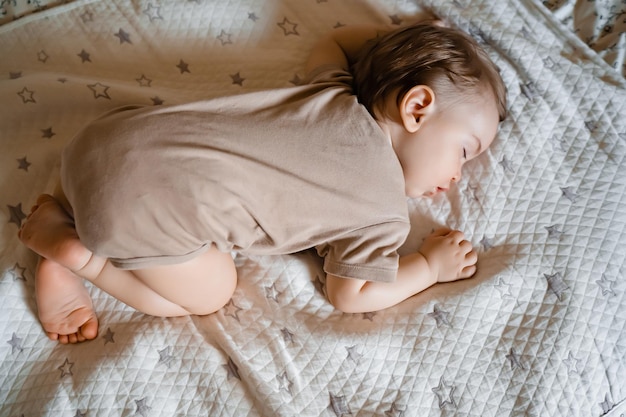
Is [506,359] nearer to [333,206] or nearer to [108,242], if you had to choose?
[333,206]

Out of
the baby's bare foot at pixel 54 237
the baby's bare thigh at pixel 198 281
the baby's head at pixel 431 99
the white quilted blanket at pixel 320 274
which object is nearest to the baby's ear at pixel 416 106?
the baby's head at pixel 431 99

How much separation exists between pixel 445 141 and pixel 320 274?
14.5 inches

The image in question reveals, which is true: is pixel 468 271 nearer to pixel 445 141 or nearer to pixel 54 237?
pixel 445 141

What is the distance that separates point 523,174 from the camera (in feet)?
3.95

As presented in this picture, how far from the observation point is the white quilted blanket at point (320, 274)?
1.04 metres

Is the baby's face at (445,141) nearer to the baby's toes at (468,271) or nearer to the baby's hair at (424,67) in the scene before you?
the baby's hair at (424,67)

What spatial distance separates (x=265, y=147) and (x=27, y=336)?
23.7 inches

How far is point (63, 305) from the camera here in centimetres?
107

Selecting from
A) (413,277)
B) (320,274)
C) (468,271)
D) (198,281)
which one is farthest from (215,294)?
(468,271)

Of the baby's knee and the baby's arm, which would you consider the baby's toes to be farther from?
the baby's knee

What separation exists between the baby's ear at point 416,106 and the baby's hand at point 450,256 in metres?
0.24

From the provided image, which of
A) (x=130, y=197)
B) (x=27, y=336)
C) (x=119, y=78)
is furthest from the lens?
(x=119, y=78)

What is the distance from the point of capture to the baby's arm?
3.58 ft

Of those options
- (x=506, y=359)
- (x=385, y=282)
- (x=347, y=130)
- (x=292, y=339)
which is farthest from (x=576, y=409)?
(x=347, y=130)
